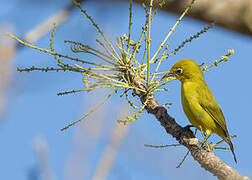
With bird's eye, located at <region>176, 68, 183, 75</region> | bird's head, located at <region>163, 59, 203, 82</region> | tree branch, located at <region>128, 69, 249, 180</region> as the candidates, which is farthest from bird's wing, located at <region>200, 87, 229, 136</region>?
tree branch, located at <region>128, 69, 249, 180</region>

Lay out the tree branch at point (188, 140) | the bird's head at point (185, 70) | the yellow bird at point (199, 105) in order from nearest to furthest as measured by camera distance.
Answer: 1. the tree branch at point (188, 140)
2. the bird's head at point (185, 70)
3. the yellow bird at point (199, 105)

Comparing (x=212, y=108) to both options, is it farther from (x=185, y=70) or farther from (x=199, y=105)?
(x=185, y=70)

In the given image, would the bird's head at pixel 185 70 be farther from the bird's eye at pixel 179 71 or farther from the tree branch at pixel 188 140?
the tree branch at pixel 188 140

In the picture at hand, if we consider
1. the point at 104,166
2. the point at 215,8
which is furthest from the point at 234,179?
the point at 215,8

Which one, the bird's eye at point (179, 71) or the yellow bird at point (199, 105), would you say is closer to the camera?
the bird's eye at point (179, 71)

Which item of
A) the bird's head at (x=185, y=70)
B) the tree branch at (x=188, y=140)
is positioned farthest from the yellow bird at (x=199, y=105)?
the tree branch at (x=188, y=140)

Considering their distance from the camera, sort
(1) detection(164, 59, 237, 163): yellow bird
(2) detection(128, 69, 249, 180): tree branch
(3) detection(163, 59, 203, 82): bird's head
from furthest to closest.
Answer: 1. (1) detection(164, 59, 237, 163): yellow bird
2. (3) detection(163, 59, 203, 82): bird's head
3. (2) detection(128, 69, 249, 180): tree branch

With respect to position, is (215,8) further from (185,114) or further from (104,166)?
(104,166)

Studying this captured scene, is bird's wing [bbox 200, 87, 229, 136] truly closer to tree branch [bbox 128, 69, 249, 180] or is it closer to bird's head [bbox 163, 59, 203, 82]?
bird's head [bbox 163, 59, 203, 82]

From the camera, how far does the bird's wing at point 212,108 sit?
3.46m

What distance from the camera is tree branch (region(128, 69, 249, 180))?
202 centimetres

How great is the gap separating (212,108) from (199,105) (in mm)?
143

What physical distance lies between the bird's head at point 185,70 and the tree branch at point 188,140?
0.77m

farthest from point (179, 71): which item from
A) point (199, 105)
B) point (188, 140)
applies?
point (188, 140)
